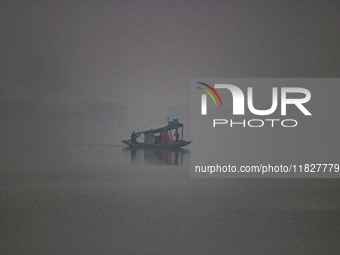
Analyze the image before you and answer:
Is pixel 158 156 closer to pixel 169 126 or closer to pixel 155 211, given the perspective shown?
pixel 169 126

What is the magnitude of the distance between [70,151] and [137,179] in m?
6.42

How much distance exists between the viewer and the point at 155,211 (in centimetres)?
814

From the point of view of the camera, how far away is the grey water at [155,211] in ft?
20.8

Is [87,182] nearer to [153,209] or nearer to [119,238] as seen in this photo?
[153,209]

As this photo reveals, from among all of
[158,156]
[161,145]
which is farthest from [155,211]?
[161,145]

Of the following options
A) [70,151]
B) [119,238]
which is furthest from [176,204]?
[70,151]

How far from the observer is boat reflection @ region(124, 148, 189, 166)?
14.1 meters

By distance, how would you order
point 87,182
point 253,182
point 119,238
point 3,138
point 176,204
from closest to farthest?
point 119,238, point 176,204, point 87,182, point 253,182, point 3,138

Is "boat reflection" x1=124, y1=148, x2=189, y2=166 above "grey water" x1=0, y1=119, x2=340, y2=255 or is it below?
above

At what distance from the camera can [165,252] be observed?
6008 millimetres

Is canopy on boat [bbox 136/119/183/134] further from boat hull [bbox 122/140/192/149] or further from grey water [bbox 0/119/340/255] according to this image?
grey water [bbox 0/119/340/255]

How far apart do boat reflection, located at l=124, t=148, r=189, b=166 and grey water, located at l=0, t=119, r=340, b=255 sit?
0.41 metres

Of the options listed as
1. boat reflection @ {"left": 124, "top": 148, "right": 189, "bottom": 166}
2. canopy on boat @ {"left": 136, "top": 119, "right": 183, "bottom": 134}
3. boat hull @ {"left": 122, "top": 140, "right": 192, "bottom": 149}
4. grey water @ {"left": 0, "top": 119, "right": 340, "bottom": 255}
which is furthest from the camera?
boat hull @ {"left": 122, "top": 140, "right": 192, "bottom": 149}

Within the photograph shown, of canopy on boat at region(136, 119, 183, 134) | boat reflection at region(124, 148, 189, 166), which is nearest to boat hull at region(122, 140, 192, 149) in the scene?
boat reflection at region(124, 148, 189, 166)
